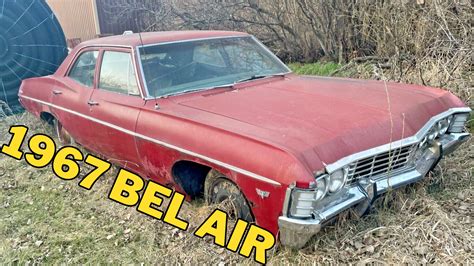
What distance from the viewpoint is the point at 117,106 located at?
11.3 feet

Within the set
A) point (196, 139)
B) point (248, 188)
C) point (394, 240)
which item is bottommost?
point (394, 240)

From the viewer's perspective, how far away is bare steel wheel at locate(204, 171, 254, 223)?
2.76 metres

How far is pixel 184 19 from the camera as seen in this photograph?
387 inches

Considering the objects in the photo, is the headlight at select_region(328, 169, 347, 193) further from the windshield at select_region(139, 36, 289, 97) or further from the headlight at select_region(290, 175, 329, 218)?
the windshield at select_region(139, 36, 289, 97)

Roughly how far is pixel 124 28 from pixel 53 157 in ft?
33.3

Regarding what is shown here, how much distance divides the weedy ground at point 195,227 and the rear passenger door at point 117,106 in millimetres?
502

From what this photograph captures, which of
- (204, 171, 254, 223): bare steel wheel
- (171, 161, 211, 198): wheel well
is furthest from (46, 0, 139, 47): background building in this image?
(204, 171, 254, 223): bare steel wheel

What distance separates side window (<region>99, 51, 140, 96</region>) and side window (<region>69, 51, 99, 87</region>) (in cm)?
22

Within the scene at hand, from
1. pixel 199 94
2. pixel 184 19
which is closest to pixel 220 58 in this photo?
pixel 199 94

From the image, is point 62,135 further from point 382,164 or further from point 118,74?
point 382,164

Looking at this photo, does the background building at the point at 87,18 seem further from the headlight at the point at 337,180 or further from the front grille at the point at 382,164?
the headlight at the point at 337,180

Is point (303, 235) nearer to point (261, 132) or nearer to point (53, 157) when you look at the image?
point (261, 132)

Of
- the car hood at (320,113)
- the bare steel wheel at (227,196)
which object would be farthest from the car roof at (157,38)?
the bare steel wheel at (227,196)

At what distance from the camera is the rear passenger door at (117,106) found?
3322 millimetres
